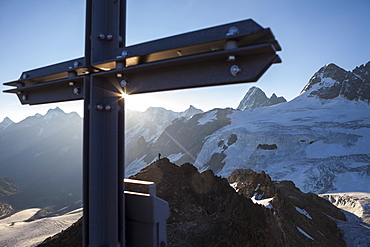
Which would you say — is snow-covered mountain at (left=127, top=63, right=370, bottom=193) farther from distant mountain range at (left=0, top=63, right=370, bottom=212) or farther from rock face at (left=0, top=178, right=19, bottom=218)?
rock face at (left=0, top=178, right=19, bottom=218)

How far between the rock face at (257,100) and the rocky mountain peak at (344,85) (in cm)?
4682

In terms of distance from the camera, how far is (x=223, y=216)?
344 inches

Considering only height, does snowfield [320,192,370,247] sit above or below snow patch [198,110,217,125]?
below

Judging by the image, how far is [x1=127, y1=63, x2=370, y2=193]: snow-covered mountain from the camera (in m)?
34.7

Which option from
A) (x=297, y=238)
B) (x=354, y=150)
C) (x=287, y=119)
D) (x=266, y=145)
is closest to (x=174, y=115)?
(x=287, y=119)

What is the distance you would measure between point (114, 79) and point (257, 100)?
137301 mm

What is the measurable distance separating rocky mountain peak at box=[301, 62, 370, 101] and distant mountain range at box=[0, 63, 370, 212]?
0.80 feet

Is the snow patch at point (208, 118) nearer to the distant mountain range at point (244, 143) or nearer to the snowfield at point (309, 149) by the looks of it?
the distant mountain range at point (244, 143)

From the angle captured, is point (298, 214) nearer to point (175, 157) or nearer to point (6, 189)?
point (175, 157)

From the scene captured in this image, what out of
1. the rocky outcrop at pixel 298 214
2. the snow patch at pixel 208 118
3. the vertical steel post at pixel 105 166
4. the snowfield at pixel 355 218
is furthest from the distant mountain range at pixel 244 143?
the vertical steel post at pixel 105 166

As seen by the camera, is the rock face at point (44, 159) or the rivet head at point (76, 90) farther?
the rock face at point (44, 159)

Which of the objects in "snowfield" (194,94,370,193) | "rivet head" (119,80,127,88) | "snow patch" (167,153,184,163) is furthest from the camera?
"snow patch" (167,153,184,163)

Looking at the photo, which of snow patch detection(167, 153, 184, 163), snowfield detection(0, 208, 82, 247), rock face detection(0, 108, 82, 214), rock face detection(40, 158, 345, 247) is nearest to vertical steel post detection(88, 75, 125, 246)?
rock face detection(40, 158, 345, 247)

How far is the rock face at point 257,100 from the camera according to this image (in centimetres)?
12975
